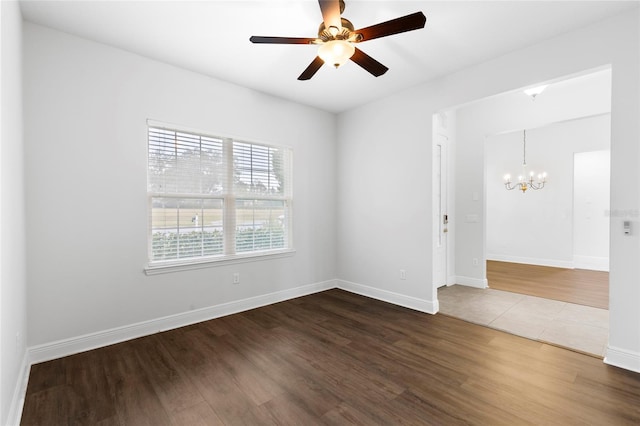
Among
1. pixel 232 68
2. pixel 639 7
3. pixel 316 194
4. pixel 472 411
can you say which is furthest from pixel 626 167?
pixel 232 68

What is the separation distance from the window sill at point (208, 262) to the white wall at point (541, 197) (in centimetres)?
442

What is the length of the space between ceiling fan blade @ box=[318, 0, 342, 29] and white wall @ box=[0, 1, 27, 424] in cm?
187

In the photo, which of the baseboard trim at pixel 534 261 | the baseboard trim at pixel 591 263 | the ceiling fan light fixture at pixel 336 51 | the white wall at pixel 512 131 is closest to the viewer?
the ceiling fan light fixture at pixel 336 51

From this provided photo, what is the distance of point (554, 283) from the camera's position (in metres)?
4.84

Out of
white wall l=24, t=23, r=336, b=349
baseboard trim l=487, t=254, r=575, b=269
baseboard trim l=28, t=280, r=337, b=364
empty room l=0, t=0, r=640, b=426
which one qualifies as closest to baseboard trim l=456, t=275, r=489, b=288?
empty room l=0, t=0, r=640, b=426

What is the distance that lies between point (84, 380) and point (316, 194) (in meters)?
3.32

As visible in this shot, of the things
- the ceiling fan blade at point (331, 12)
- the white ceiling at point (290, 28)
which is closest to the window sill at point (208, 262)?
the white ceiling at point (290, 28)

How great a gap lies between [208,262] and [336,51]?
8.63 feet

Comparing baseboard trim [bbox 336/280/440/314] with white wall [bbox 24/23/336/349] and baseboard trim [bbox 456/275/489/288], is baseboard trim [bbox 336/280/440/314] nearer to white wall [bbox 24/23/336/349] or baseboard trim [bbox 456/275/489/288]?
baseboard trim [bbox 456/275/489/288]

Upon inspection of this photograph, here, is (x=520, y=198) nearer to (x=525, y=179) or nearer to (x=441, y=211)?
(x=525, y=179)

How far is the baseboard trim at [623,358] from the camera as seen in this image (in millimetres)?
2273

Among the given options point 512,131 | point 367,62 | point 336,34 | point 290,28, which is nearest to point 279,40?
point 336,34

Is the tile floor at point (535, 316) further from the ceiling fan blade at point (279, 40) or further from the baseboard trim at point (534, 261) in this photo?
the ceiling fan blade at point (279, 40)

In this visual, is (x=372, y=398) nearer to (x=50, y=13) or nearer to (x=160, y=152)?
(x=160, y=152)
